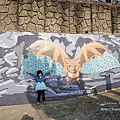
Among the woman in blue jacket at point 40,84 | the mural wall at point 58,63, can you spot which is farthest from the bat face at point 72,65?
the woman in blue jacket at point 40,84

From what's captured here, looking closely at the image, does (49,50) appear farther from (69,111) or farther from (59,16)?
(69,111)

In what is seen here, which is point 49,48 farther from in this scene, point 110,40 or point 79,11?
point 110,40

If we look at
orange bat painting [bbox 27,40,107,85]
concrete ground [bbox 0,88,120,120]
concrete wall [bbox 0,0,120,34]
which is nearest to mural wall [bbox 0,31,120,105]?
orange bat painting [bbox 27,40,107,85]

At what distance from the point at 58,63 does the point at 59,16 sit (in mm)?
1751

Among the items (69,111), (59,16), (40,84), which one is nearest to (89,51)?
(59,16)

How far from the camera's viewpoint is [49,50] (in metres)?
5.43

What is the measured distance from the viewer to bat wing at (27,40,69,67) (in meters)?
5.28

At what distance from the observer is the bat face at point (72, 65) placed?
560cm

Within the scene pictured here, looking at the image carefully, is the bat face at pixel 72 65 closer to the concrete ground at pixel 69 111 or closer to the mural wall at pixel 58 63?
the mural wall at pixel 58 63

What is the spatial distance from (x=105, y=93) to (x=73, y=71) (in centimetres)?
149

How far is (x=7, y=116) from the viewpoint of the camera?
3986 mm

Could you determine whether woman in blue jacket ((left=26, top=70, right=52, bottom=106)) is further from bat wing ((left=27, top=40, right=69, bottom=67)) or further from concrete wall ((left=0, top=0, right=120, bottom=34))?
concrete wall ((left=0, top=0, right=120, bottom=34))

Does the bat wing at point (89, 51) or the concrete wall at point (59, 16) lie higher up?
the concrete wall at point (59, 16)

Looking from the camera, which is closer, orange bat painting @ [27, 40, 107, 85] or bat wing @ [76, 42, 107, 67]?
orange bat painting @ [27, 40, 107, 85]
